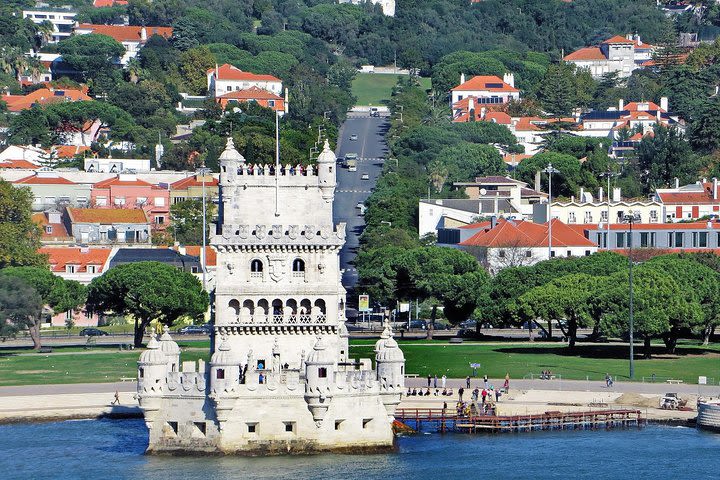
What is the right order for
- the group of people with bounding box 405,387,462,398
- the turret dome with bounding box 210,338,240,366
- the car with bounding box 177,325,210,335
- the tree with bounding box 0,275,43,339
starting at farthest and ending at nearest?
the car with bounding box 177,325,210,335
the tree with bounding box 0,275,43,339
the group of people with bounding box 405,387,462,398
the turret dome with bounding box 210,338,240,366

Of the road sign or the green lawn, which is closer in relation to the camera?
the green lawn

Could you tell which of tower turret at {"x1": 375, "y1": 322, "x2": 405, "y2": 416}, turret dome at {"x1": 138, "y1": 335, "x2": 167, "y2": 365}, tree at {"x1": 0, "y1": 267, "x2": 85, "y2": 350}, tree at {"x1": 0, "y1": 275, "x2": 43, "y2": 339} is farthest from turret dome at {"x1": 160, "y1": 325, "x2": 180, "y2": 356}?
tree at {"x1": 0, "y1": 267, "x2": 85, "y2": 350}

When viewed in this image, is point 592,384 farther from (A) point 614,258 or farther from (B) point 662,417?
(A) point 614,258

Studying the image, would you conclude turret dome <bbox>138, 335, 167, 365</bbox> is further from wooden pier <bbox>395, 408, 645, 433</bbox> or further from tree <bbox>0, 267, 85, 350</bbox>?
tree <bbox>0, 267, 85, 350</bbox>

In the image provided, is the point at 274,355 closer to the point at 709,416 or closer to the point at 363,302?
the point at 709,416

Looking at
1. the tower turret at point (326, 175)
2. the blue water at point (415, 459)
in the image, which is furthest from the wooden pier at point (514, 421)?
the tower turret at point (326, 175)

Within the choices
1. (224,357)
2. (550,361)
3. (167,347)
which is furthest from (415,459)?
(550,361)
